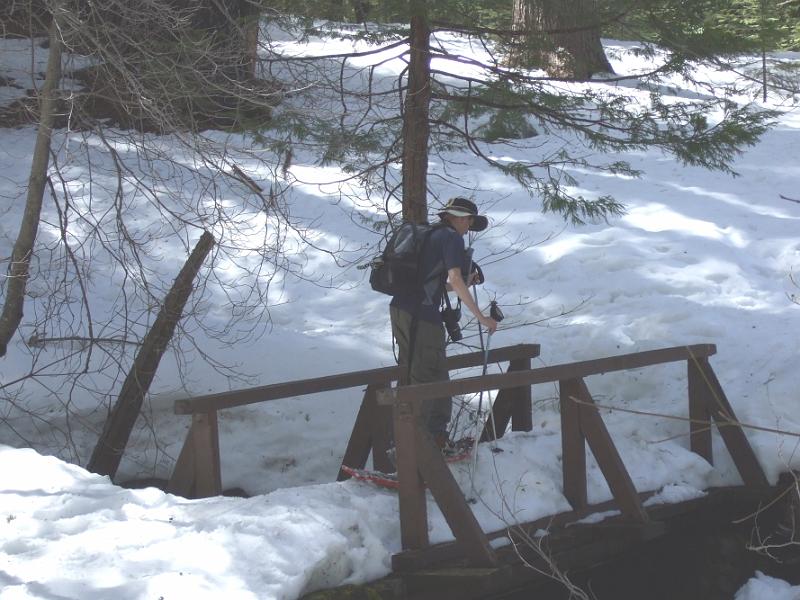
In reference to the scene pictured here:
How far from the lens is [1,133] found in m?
14.6

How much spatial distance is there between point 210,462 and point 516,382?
2.17 m

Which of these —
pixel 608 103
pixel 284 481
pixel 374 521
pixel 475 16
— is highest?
pixel 475 16

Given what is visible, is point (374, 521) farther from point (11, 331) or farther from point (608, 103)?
point (608, 103)

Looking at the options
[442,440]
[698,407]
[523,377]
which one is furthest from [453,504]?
[698,407]

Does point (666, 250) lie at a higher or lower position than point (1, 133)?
lower

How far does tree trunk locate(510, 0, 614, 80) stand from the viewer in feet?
23.9

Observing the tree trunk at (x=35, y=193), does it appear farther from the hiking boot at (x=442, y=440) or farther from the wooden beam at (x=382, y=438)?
the hiking boot at (x=442, y=440)

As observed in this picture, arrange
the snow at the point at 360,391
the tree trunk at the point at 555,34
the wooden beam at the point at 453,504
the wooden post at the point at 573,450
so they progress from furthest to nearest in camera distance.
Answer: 1. the tree trunk at the point at 555,34
2. the wooden post at the point at 573,450
3. the wooden beam at the point at 453,504
4. the snow at the point at 360,391

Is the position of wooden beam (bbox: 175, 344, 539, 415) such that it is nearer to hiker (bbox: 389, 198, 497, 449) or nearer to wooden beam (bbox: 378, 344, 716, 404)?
hiker (bbox: 389, 198, 497, 449)

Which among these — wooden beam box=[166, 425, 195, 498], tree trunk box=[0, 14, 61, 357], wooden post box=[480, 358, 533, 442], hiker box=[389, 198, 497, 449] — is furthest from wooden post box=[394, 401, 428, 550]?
tree trunk box=[0, 14, 61, 357]

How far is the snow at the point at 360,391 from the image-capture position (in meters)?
4.66

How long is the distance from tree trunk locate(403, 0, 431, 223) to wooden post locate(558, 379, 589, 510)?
2.07m

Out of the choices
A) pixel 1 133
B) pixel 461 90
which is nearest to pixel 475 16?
pixel 461 90

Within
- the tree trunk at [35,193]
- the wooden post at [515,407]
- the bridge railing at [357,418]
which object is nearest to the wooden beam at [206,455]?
the bridge railing at [357,418]
